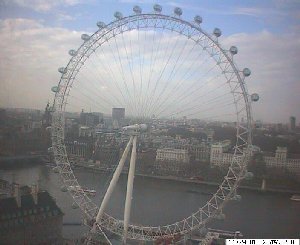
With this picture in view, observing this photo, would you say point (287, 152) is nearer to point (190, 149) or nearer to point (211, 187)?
point (211, 187)

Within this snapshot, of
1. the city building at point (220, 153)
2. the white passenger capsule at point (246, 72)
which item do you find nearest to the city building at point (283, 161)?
the city building at point (220, 153)

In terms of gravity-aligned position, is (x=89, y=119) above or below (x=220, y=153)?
above

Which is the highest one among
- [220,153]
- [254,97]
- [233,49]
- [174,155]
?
[233,49]

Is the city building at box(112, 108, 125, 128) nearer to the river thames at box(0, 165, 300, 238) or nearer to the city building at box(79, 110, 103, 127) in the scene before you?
the city building at box(79, 110, 103, 127)

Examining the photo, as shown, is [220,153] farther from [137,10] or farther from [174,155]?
[137,10]

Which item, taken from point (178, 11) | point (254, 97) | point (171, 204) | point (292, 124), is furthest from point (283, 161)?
point (178, 11)

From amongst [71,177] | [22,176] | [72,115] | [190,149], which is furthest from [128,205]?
[190,149]

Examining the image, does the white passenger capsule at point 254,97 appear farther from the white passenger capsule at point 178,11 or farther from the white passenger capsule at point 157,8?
the white passenger capsule at point 157,8
